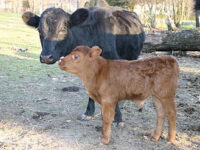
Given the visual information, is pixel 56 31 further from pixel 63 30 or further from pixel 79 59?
pixel 79 59

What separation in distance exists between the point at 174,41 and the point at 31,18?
24.2 ft

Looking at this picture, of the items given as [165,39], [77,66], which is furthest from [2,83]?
[165,39]

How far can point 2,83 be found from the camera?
21.9 ft

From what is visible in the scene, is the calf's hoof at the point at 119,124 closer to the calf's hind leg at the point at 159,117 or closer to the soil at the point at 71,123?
the soil at the point at 71,123

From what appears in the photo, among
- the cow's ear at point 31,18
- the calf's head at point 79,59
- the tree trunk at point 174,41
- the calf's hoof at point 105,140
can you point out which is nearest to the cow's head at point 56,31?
the cow's ear at point 31,18

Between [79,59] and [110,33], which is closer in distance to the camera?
[79,59]

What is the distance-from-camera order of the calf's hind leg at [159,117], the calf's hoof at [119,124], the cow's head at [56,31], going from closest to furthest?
the calf's hind leg at [159,117] < the cow's head at [56,31] < the calf's hoof at [119,124]

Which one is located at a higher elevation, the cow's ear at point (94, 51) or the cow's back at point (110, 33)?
the cow's back at point (110, 33)

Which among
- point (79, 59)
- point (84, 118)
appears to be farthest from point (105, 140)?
point (79, 59)

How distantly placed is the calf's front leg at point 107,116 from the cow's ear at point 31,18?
6.25 ft

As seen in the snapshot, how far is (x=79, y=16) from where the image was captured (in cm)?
430

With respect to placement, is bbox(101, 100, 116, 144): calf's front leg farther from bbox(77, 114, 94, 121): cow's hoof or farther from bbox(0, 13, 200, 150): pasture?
bbox(77, 114, 94, 121): cow's hoof

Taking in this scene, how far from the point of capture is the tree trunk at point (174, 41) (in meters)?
10.5

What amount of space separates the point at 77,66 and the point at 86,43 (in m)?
1.05
